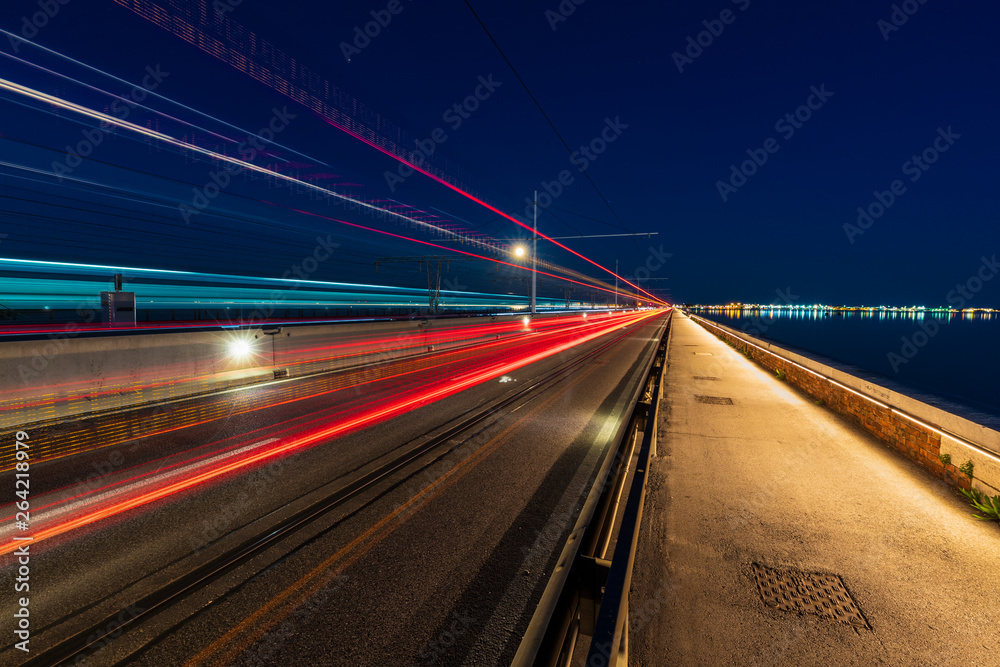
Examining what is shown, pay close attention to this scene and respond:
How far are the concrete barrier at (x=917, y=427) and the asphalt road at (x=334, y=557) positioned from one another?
163 inches

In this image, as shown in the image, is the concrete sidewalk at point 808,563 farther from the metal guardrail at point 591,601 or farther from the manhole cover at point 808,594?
the metal guardrail at point 591,601

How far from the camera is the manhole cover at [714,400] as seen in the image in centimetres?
980

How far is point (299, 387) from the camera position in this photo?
34.9ft

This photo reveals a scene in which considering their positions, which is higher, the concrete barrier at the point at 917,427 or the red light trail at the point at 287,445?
the concrete barrier at the point at 917,427

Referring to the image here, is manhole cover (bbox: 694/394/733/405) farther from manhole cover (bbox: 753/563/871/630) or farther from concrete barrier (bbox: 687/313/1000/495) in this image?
manhole cover (bbox: 753/563/871/630)

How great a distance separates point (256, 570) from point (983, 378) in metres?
40.9

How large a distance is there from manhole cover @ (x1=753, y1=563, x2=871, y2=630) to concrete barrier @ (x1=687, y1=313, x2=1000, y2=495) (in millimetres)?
2922

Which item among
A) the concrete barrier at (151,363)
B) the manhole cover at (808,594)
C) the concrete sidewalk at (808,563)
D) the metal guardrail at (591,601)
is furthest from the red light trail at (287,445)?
the manhole cover at (808,594)

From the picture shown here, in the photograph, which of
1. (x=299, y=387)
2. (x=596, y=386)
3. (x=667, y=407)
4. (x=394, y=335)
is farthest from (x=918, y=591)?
(x=394, y=335)

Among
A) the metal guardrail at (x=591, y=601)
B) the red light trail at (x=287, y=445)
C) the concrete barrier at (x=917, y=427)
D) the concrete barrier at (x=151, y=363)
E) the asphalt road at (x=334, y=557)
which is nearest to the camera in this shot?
the metal guardrail at (x=591, y=601)

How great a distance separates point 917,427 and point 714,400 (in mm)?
4070

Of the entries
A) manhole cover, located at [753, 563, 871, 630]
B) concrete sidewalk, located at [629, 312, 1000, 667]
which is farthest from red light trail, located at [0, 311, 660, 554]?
manhole cover, located at [753, 563, 871, 630]

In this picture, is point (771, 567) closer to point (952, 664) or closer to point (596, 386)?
point (952, 664)

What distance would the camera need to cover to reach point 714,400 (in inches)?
395
